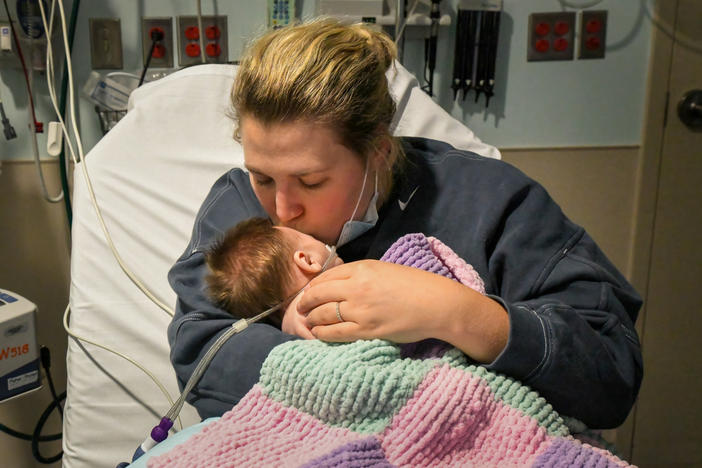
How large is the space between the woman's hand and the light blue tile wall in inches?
52.5

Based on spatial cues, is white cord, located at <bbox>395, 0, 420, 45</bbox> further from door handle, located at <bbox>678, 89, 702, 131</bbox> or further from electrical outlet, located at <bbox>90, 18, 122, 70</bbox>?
door handle, located at <bbox>678, 89, 702, 131</bbox>

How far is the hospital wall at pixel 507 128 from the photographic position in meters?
2.13

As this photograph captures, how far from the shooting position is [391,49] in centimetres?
131

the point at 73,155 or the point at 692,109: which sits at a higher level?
the point at 692,109

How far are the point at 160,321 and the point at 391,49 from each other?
0.90 m

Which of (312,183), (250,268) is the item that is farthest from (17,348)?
(312,183)

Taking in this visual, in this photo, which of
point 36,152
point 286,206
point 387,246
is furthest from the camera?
point 36,152

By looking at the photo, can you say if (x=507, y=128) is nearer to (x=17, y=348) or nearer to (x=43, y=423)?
(x=17, y=348)

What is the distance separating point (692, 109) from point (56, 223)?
2220mm

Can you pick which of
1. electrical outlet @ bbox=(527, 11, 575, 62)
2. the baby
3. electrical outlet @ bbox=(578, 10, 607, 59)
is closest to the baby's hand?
the baby

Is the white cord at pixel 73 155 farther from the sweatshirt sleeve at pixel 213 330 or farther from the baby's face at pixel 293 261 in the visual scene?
the baby's face at pixel 293 261

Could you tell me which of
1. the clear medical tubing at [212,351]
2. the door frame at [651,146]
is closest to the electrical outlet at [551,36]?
the door frame at [651,146]

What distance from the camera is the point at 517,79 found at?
7.41ft

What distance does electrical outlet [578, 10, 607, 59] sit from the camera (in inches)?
87.4
